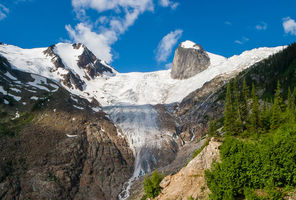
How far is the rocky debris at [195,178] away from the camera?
82.1ft

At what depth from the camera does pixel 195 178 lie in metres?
26.6

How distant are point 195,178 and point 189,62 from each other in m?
157

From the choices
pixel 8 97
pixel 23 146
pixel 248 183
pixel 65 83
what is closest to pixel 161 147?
pixel 23 146

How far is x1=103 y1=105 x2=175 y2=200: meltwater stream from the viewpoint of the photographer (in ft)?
257

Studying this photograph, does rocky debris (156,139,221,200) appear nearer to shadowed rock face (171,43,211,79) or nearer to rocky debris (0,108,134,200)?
rocky debris (0,108,134,200)

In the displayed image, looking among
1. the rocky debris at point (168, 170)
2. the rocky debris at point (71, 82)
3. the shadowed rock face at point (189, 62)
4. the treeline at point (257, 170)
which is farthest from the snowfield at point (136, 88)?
the treeline at point (257, 170)

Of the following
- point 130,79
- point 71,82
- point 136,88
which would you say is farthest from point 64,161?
point 130,79

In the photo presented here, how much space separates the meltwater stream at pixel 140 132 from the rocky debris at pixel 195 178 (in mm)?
37766

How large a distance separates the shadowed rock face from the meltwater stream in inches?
2325

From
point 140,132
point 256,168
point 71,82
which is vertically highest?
point 71,82

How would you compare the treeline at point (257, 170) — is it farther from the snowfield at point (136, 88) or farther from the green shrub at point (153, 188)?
the snowfield at point (136, 88)

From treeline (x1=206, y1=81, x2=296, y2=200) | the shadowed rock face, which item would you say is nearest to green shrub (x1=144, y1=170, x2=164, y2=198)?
treeline (x1=206, y1=81, x2=296, y2=200)

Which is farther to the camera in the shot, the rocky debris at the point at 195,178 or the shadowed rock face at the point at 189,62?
the shadowed rock face at the point at 189,62

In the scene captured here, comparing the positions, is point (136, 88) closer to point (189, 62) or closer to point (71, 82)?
point (71, 82)
